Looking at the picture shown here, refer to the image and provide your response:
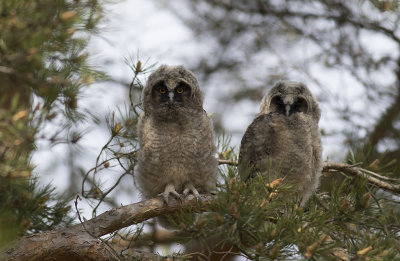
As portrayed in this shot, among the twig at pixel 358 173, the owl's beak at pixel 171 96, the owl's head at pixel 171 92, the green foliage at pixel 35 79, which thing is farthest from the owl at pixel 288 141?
the green foliage at pixel 35 79

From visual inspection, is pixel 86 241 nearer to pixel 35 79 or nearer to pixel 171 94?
pixel 35 79

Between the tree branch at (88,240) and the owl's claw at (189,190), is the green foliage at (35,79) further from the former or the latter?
the owl's claw at (189,190)

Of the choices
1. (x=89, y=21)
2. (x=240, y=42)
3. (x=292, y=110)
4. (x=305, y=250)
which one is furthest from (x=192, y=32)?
(x=305, y=250)

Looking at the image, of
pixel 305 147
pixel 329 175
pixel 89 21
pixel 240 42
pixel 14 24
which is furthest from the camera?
pixel 240 42

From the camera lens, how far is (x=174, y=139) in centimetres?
339

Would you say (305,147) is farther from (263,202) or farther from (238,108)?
(238,108)

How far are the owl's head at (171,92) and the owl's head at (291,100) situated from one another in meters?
0.59

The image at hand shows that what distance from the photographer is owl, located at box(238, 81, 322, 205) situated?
3.41 m

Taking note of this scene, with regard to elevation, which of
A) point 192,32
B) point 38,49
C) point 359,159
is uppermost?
point 192,32

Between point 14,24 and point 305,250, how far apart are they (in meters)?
1.69

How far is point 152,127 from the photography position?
11.3ft

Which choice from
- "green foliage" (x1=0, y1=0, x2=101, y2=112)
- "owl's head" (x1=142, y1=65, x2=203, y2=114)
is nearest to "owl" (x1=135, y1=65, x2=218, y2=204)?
"owl's head" (x1=142, y1=65, x2=203, y2=114)

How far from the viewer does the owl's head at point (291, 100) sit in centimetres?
362

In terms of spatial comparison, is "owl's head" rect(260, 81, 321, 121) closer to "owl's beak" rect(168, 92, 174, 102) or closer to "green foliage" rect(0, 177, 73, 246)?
"owl's beak" rect(168, 92, 174, 102)
